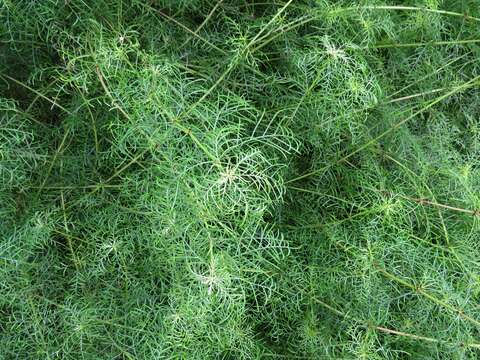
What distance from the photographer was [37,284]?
215 cm

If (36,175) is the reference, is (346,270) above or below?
below

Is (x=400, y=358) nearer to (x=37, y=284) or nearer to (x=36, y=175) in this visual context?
(x=37, y=284)

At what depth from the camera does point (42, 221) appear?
2.10 meters

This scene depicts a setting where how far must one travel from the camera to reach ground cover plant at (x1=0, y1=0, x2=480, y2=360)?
1.91 meters

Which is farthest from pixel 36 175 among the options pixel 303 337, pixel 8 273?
pixel 303 337

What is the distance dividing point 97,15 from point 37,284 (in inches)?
38.9

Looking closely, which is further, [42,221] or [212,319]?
[42,221]

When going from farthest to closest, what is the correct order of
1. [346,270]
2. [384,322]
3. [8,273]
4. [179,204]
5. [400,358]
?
[400,358], [346,270], [384,322], [8,273], [179,204]

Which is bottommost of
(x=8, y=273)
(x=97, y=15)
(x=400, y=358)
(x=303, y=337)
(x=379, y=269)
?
(x=400, y=358)

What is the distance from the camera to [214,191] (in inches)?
70.1

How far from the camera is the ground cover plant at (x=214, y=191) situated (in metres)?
1.91

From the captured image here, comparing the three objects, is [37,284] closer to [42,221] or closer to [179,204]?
[42,221]

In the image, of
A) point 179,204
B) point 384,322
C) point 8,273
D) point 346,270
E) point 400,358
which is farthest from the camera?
point 400,358

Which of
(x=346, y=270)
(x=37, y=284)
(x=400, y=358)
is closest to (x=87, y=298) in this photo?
(x=37, y=284)
